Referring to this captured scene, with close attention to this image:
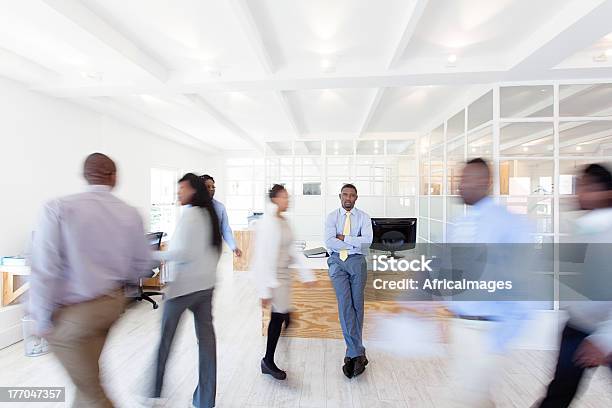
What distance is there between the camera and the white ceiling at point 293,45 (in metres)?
2.57

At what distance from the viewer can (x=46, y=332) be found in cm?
157

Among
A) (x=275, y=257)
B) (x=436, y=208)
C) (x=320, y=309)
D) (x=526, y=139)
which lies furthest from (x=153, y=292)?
(x=526, y=139)

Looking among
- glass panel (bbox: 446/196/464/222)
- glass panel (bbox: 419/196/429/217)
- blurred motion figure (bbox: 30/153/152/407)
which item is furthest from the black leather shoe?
glass panel (bbox: 419/196/429/217)

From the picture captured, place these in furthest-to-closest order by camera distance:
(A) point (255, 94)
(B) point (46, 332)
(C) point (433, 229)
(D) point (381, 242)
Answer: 1. (C) point (433, 229)
2. (A) point (255, 94)
3. (D) point (381, 242)
4. (B) point (46, 332)

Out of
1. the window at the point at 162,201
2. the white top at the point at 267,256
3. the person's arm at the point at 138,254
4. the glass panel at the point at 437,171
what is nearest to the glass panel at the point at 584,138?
the glass panel at the point at 437,171

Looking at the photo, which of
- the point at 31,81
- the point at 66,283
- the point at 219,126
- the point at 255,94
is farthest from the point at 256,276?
the point at 219,126

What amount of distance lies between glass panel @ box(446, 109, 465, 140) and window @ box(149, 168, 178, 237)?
5457 mm

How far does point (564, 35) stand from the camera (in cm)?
266

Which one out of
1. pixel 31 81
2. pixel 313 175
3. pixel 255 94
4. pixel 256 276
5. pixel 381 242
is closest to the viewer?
pixel 256 276

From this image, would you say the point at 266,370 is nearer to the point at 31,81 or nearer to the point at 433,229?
the point at 31,81

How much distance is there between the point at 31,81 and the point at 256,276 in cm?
342

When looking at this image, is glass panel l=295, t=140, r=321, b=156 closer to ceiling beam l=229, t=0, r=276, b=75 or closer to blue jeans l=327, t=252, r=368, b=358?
ceiling beam l=229, t=0, r=276, b=75

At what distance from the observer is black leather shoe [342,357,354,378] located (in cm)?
280

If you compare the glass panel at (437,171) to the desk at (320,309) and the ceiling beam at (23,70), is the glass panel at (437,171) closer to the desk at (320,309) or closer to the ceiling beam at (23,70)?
the desk at (320,309)
